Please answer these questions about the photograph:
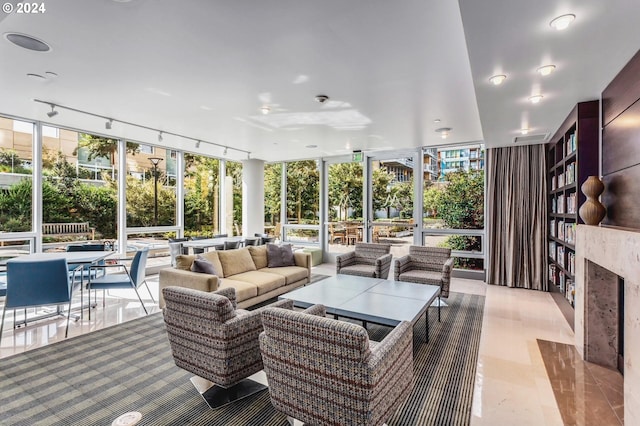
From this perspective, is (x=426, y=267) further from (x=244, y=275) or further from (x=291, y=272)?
(x=244, y=275)

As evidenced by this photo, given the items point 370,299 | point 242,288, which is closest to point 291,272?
point 242,288

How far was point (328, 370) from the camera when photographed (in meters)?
1.65

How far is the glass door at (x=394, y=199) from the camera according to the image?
22.2 feet

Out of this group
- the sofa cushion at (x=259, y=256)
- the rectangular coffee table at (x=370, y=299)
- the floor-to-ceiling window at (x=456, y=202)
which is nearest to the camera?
the rectangular coffee table at (x=370, y=299)

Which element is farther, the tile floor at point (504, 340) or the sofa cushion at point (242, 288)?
the sofa cushion at point (242, 288)

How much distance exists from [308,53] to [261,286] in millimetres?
2812

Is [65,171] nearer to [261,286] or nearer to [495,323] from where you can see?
[261,286]

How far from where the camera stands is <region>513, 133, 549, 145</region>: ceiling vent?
484 centimetres

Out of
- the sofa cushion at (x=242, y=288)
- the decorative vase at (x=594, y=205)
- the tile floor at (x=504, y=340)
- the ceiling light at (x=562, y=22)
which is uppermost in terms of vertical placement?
the ceiling light at (x=562, y=22)

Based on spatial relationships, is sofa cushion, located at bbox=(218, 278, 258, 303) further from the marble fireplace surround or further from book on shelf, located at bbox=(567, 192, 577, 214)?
book on shelf, located at bbox=(567, 192, 577, 214)

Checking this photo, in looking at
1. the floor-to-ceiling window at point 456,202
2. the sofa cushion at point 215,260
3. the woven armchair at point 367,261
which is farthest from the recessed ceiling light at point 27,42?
the floor-to-ceiling window at point 456,202

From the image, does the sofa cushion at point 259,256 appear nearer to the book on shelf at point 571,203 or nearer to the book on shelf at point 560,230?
the book on shelf at point 571,203

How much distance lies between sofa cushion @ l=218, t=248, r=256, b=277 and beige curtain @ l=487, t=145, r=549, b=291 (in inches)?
168

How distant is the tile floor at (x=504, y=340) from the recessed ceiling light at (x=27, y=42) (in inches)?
108
